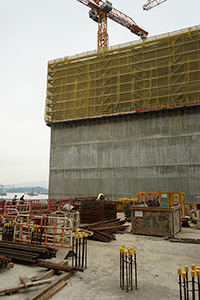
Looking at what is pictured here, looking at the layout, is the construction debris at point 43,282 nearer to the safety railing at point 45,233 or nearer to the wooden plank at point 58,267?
the wooden plank at point 58,267

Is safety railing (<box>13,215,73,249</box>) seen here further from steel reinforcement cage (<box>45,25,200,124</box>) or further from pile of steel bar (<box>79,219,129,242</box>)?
steel reinforcement cage (<box>45,25,200,124</box>)

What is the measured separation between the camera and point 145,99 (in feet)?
104

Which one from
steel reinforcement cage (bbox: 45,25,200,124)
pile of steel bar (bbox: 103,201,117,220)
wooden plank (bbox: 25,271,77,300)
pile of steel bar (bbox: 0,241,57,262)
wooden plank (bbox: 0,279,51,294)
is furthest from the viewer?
steel reinforcement cage (bbox: 45,25,200,124)

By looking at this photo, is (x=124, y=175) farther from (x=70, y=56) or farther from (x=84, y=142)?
(x=70, y=56)

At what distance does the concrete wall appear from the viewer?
2756 centimetres

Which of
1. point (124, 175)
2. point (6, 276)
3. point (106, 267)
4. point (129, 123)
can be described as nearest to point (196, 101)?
point (129, 123)

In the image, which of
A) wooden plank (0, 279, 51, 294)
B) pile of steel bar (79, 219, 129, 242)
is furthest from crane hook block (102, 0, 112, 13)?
wooden plank (0, 279, 51, 294)

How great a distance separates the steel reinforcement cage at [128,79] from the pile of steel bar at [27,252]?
2671 cm

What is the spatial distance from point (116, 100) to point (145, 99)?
4386 millimetres

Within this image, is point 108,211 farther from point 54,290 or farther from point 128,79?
point 128,79

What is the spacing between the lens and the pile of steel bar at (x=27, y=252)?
6.52 meters

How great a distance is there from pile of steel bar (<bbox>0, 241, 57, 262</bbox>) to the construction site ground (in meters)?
0.26

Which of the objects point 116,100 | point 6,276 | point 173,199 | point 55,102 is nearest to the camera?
point 6,276

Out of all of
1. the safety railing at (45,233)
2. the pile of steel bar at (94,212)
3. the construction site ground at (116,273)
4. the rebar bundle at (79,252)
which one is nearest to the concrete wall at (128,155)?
the pile of steel bar at (94,212)
